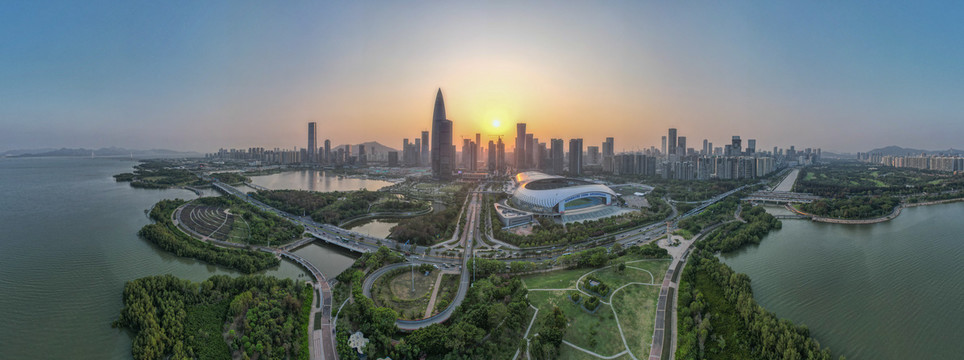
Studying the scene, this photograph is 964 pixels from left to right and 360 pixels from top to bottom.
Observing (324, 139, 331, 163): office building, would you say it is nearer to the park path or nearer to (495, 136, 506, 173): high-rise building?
(495, 136, 506, 173): high-rise building

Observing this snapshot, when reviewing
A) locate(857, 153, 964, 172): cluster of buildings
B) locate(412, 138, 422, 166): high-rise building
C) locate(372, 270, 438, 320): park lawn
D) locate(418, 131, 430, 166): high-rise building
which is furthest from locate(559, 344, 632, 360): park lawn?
locate(418, 131, 430, 166): high-rise building

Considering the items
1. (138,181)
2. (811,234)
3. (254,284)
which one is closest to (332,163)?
(138,181)

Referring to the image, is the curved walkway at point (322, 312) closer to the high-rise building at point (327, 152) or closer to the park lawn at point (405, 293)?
the park lawn at point (405, 293)

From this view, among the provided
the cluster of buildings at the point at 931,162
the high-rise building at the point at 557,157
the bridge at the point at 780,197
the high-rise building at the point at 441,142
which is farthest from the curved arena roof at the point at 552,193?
the cluster of buildings at the point at 931,162

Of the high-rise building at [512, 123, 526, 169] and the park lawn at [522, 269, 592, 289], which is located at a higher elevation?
the high-rise building at [512, 123, 526, 169]

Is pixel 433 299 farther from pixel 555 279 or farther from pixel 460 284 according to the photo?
pixel 555 279

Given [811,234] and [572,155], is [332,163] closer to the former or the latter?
[572,155]

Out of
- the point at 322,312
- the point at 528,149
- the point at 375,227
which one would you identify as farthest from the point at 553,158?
the point at 322,312
